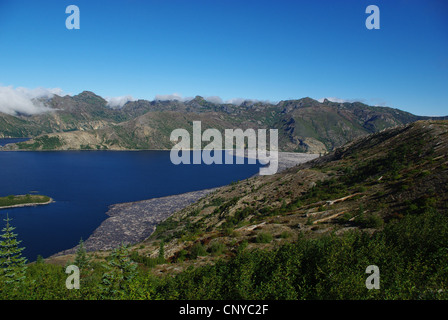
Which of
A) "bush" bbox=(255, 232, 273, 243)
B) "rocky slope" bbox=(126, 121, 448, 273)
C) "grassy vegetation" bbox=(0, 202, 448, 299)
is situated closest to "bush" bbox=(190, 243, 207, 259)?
"rocky slope" bbox=(126, 121, 448, 273)

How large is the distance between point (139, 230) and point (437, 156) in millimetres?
89784

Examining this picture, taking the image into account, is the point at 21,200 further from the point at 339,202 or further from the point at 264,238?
the point at 339,202

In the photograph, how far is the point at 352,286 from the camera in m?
13.4

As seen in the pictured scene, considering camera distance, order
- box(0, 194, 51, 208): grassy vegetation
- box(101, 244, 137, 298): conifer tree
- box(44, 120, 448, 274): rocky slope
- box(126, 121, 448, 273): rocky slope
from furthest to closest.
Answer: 1. box(0, 194, 51, 208): grassy vegetation
2. box(126, 121, 448, 273): rocky slope
3. box(44, 120, 448, 274): rocky slope
4. box(101, 244, 137, 298): conifer tree

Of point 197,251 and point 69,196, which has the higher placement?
point 197,251

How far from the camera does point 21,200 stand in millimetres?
121188

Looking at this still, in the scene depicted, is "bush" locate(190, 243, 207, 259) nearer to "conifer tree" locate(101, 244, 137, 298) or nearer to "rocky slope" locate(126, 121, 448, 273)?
"rocky slope" locate(126, 121, 448, 273)

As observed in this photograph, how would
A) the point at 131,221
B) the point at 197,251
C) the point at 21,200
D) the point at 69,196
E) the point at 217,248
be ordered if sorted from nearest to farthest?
the point at 217,248 → the point at 197,251 → the point at 131,221 → the point at 21,200 → the point at 69,196

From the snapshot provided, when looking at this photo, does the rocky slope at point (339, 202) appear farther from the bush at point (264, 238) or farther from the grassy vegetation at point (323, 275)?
the grassy vegetation at point (323, 275)

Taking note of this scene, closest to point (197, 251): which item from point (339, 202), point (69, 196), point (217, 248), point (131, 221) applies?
point (217, 248)

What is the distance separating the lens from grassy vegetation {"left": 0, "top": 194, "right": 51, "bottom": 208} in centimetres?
11606

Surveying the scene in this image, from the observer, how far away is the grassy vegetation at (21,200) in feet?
381
